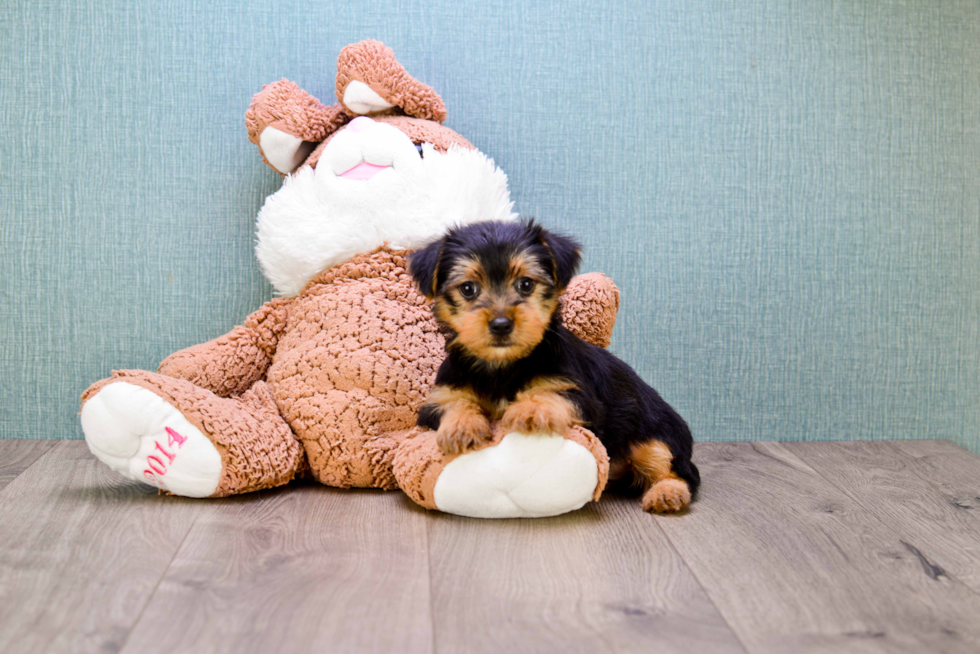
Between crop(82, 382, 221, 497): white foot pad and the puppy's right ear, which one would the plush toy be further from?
the puppy's right ear

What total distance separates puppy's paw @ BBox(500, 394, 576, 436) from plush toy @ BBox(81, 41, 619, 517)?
0.11ft

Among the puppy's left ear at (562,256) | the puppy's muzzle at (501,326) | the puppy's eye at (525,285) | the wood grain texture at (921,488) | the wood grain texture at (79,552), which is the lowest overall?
the wood grain texture at (79,552)

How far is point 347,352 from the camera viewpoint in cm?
217

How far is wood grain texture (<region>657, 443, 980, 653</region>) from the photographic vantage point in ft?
4.52

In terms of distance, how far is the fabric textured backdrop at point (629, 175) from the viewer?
2623mm

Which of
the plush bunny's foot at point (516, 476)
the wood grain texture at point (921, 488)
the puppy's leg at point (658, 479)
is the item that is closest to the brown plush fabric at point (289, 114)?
the plush bunny's foot at point (516, 476)

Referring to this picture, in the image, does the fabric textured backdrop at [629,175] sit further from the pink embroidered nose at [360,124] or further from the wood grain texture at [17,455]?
the pink embroidered nose at [360,124]

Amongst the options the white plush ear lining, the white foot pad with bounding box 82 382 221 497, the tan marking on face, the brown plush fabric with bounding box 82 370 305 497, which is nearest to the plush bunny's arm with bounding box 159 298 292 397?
the brown plush fabric with bounding box 82 370 305 497

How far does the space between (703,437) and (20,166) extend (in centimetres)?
256

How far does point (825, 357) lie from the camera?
2812mm

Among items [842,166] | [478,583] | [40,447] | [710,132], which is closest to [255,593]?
[478,583]

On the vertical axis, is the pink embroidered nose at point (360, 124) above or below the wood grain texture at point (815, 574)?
above

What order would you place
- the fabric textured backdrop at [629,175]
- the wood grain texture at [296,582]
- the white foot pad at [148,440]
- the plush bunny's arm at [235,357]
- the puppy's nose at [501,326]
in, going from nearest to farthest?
the wood grain texture at [296,582] < the puppy's nose at [501,326] < the white foot pad at [148,440] < the plush bunny's arm at [235,357] < the fabric textured backdrop at [629,175]

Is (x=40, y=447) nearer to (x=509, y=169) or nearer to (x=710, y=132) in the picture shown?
(x=509, y=169)
